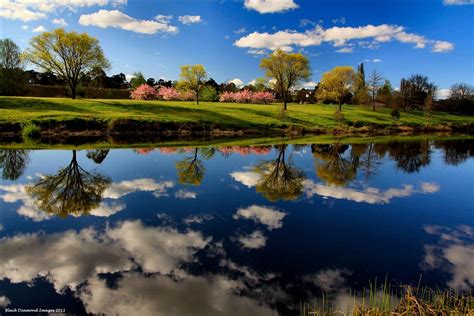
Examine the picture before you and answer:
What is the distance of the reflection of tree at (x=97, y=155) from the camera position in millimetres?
23919

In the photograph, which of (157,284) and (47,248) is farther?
(47,248)

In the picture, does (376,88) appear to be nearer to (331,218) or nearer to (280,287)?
(331,218)

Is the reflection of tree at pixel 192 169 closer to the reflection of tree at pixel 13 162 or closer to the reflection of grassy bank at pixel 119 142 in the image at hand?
the reflection of grassy bank at pixel 119 142

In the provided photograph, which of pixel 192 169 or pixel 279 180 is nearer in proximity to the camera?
pixel 279 180

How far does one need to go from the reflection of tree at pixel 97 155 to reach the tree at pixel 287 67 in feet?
160

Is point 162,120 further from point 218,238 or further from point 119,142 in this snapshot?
point 218,238

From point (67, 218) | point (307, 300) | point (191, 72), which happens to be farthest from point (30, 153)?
point (191, 72)

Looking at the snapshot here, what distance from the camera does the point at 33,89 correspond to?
97.5 metres

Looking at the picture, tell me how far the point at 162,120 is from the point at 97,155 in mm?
25705

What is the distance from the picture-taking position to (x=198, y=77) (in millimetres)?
71938

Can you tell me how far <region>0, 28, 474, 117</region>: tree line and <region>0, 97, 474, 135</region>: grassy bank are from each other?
7337 mm

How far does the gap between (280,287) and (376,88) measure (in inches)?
3813

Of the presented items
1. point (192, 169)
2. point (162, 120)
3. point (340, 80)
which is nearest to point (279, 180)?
point (192, 169)

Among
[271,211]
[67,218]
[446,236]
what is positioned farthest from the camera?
[271,211]
